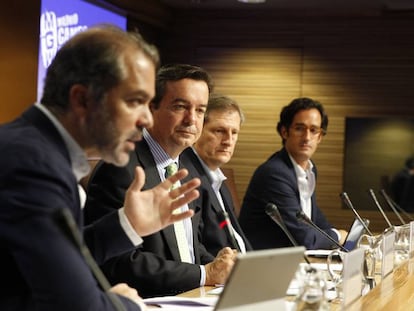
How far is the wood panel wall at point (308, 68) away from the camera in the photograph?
26.3 feet

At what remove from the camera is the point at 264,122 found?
8320 mm

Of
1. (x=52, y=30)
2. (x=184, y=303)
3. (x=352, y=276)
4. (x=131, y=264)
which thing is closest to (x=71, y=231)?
(x=184, y=303)

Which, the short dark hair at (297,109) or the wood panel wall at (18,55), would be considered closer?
the short dark hair at (297,109)

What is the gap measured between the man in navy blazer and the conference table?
32.2 inches

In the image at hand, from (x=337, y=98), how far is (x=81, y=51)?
6.52m

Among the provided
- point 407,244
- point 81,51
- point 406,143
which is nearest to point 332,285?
point 407,244

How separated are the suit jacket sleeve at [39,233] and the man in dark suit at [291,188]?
294 cm

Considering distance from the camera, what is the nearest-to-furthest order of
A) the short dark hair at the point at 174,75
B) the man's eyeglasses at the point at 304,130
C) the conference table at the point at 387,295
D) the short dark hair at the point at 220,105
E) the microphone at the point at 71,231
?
the microphone at the point at 71,231, the conference table at the point at 387,295, the short dark hair at the point at 174,75, the short dark hair at the point at 220,105, the man's eyeglasses at the point at 304,130

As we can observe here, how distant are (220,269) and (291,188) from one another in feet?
6.40

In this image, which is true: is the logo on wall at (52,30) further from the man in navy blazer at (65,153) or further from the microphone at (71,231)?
the microphone at (71,231)

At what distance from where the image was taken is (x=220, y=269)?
2857 mm

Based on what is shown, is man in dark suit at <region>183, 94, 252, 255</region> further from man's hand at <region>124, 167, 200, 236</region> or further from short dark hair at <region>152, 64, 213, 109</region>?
man's hand at <region>124, 167, 200, 236</region>

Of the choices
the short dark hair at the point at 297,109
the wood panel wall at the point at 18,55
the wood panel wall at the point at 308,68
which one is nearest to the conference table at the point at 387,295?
the short dark hair at the point at 297,109

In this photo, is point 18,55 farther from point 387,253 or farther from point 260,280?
point 260,280
